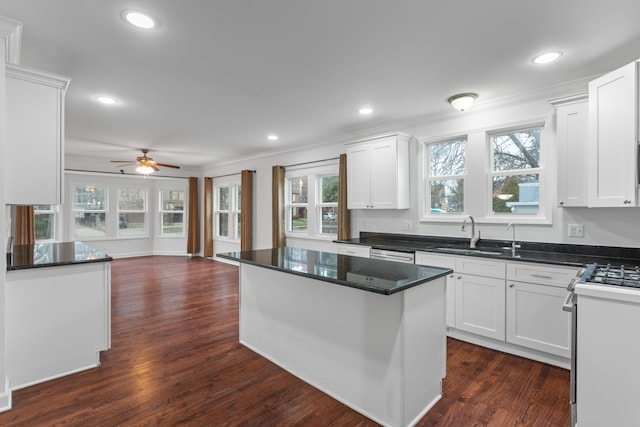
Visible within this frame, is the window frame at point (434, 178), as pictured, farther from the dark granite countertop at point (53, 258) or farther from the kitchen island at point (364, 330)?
the dark granite countertop at point (53, 258)

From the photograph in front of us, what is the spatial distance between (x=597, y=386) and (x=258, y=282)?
94.1 inches

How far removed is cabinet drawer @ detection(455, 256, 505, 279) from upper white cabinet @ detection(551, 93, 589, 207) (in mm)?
809

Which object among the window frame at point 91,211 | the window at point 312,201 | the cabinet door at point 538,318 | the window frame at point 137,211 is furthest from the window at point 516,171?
the window frame at point 91,211

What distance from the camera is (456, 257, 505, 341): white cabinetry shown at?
9.66ft

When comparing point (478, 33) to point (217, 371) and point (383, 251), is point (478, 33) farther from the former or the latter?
point (217, 371)

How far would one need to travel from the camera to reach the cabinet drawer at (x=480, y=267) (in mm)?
2936

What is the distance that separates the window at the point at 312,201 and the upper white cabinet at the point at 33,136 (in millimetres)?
3678

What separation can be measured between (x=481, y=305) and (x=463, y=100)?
6.69 ft

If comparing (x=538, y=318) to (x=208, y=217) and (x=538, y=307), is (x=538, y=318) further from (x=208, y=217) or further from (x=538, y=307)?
(x=208, y=217)

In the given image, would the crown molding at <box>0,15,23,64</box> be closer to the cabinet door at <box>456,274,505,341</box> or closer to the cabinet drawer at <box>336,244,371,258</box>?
the cabinet drawer at <box>336,244,371,258</box>

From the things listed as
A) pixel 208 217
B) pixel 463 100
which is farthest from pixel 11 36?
pixel 208 217

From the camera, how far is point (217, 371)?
2.61 metres

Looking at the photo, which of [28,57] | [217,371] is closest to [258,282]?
[217,371]

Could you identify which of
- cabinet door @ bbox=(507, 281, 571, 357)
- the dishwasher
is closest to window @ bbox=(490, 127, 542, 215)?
cabinet door @ bbox=(507, 281, 571, 357)
